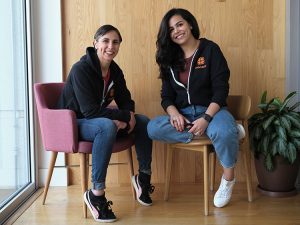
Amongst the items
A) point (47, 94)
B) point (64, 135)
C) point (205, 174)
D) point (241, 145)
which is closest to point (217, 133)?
point (205, 174)

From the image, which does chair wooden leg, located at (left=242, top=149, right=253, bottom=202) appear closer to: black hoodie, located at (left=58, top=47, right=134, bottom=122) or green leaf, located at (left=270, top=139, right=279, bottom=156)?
green leaf, located at (left=270, top=139, right=279, bottom=156)

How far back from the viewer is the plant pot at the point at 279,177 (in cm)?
250

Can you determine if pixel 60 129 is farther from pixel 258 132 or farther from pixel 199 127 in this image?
pixel 258 132

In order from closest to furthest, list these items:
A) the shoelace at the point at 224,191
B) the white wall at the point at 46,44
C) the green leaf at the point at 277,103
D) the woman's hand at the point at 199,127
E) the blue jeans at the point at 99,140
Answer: the blue jeans at the point at 99,140 < the woman's hand at the point at 199,127 < the shoelace at the point at 224,191 < the green leaf at the point at 277,103 < the white wall at the point at 46,44

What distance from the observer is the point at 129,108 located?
8.09ft

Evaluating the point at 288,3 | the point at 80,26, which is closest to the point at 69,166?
the point at 80,26

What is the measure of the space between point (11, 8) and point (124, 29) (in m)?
0.78

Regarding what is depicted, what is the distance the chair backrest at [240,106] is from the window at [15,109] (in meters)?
1.42

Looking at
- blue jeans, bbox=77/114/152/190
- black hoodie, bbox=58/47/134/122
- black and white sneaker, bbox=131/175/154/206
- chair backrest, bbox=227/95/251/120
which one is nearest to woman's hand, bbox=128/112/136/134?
black hoodie, bbox=58/47/134/122

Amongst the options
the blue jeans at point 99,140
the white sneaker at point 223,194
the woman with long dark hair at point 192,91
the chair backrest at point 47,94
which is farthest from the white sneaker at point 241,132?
the chair backrest at point 47,94

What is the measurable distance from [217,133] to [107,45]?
2.68ft

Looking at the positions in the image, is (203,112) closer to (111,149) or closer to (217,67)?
(217,67)

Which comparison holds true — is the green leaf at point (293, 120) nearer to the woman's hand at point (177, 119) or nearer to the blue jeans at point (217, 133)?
the blue jeans at point (217, 133)

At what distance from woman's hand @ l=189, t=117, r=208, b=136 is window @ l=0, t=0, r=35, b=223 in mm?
1179
